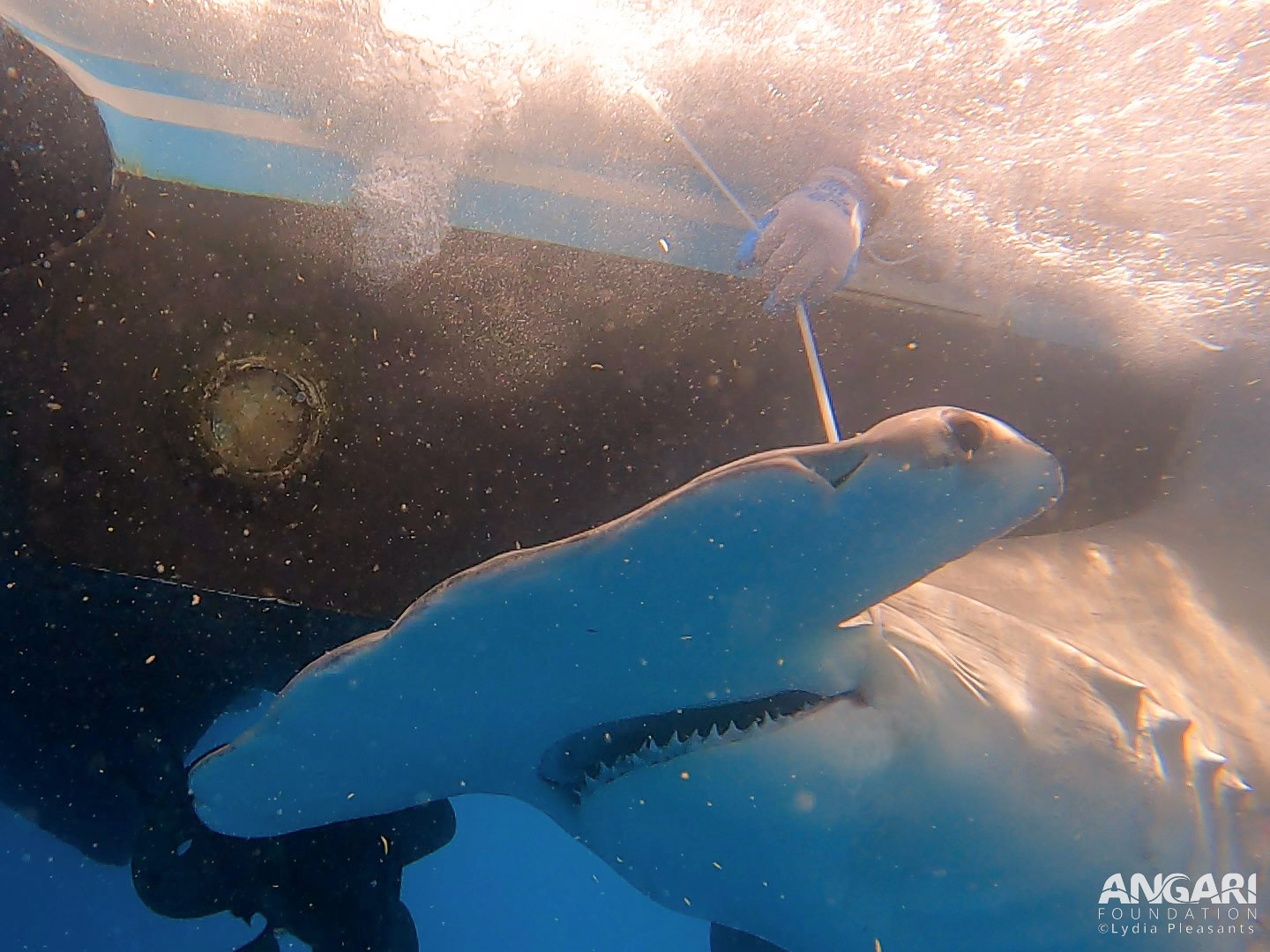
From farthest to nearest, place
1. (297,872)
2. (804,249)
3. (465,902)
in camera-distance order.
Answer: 1. (465,902)
2. (297,872)
3. (804,249)

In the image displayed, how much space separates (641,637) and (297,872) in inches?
316

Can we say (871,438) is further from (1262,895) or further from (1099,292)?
(1099,292)

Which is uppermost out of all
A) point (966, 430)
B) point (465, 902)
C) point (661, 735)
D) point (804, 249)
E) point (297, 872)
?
point (804, 249)

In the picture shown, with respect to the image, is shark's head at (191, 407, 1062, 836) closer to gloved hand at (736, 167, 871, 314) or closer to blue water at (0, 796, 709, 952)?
gloved hand at (736, 167, 871, 314)

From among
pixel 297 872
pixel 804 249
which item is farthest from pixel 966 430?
pixel 297 872

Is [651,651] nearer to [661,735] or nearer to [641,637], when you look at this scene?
[641,637]

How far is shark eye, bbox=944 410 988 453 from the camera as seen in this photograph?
177 cm

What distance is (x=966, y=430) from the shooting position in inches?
70.0

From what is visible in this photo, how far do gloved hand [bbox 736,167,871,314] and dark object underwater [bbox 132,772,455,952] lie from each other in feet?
22.8

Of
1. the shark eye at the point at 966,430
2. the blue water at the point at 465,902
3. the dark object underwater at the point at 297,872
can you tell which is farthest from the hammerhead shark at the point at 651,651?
the blue water at the point at 465,902

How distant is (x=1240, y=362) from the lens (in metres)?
6.21

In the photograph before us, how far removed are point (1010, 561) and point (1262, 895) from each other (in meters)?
2.43

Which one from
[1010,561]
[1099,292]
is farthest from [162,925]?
[1099,292]

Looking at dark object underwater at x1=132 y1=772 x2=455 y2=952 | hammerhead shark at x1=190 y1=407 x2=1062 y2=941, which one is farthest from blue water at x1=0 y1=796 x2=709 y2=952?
hammerhead shark at x1=190 y1=407 x2=1062 y2=941
